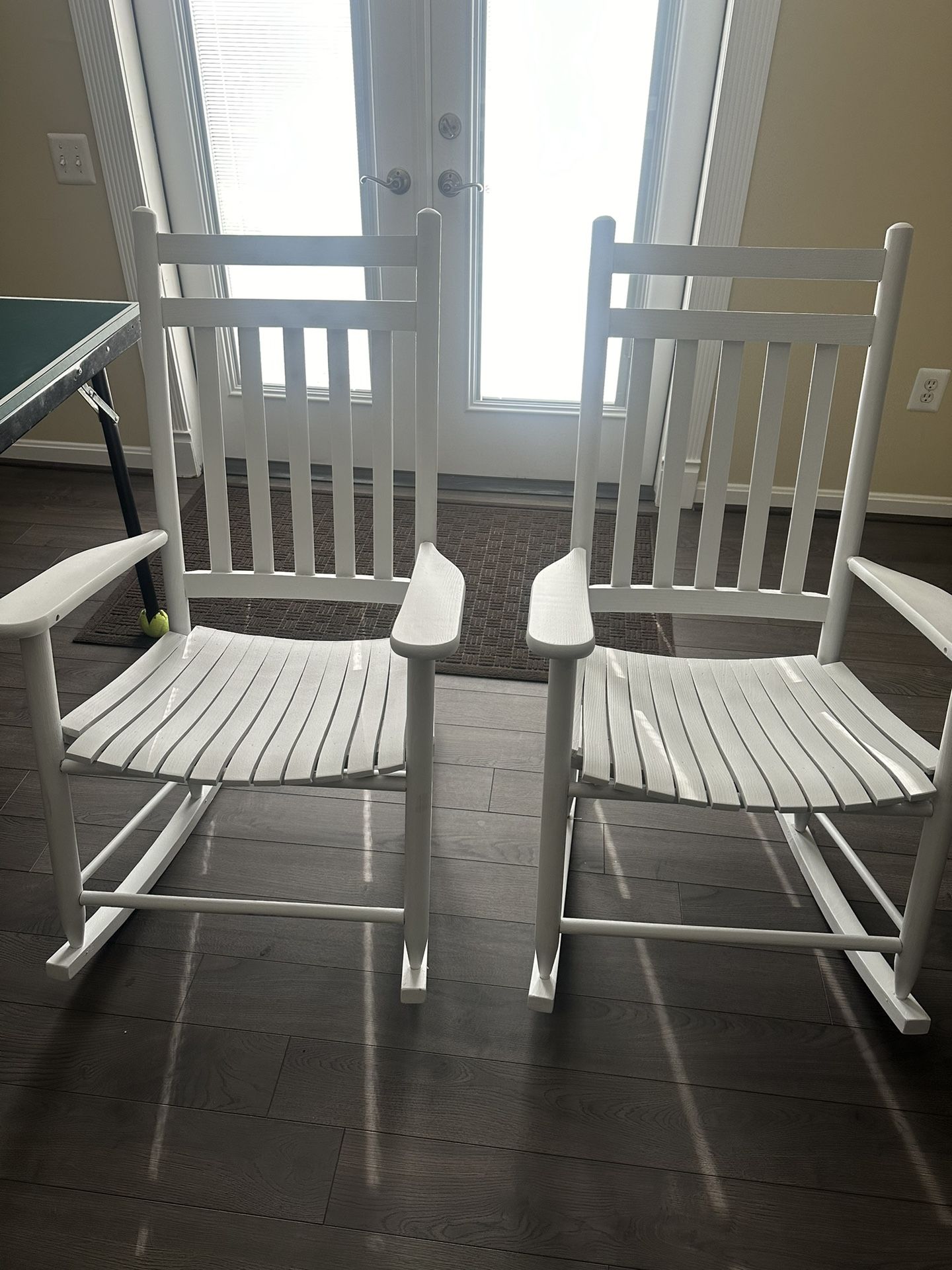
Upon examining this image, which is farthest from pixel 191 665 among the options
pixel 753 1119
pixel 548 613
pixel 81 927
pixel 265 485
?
pixel 753 1119

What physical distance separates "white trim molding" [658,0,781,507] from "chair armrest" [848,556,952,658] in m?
1.09

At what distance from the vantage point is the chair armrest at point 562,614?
1.00 m

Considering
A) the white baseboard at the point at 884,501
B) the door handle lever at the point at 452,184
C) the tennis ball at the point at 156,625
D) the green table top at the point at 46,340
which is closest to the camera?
the green table top at the point at 46,340

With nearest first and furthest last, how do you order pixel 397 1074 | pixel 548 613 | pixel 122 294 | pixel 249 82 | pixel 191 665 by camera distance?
pixel 548 613 < pixel 397 1074 < pixel 191 665 < pixel 249 82 < pixel 122 294

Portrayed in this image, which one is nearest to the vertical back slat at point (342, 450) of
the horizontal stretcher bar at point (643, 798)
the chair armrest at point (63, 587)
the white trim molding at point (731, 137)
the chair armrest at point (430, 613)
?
the chair armrest at point (430, 613)

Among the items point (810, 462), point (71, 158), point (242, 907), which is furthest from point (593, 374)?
point (71, 158)

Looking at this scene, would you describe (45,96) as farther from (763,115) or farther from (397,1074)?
(397,1074)

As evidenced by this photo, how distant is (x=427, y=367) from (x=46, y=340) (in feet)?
2.70

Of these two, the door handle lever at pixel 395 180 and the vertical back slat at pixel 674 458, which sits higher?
the door handle lever at pixel 395 180

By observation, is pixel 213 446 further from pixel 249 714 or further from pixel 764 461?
pixel 764 461

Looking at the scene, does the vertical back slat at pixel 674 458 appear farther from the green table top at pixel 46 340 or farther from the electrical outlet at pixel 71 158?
the electrical outlet at pixel 71 158

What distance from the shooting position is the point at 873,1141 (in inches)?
43.9

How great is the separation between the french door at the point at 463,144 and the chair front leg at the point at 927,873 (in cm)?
179

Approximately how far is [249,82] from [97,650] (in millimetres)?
1547
